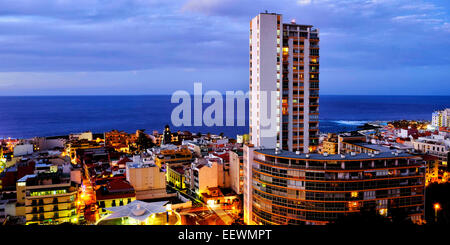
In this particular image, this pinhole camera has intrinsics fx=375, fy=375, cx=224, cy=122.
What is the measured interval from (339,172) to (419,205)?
3.84 metres

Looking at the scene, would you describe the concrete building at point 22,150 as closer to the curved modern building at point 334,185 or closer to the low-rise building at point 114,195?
the low-rise building at point 114,195

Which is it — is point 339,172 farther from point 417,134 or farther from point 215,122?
point 215,122

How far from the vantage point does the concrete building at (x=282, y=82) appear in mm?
19266

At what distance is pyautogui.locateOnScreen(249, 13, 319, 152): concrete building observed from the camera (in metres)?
19.3

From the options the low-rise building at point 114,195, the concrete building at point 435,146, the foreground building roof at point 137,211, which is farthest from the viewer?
the concrete building at point 435,146

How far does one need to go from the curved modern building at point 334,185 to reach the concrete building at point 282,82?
15.9ft

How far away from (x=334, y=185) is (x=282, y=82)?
23.7ft

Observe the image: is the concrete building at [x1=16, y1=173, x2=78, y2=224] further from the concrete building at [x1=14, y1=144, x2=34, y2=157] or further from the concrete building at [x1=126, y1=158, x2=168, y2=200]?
the concrete building at [x1=14, y1=144, x2=34, y2=157]

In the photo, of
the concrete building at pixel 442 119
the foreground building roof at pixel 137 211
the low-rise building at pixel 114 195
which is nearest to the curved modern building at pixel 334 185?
the foreground building roof at pixel 137 211

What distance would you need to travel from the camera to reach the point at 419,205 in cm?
1500

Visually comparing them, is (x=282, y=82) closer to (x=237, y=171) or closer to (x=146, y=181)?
(x=237, y=171)

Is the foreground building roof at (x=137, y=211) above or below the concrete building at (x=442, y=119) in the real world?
below

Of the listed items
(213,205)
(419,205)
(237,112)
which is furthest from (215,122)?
(419,205)
